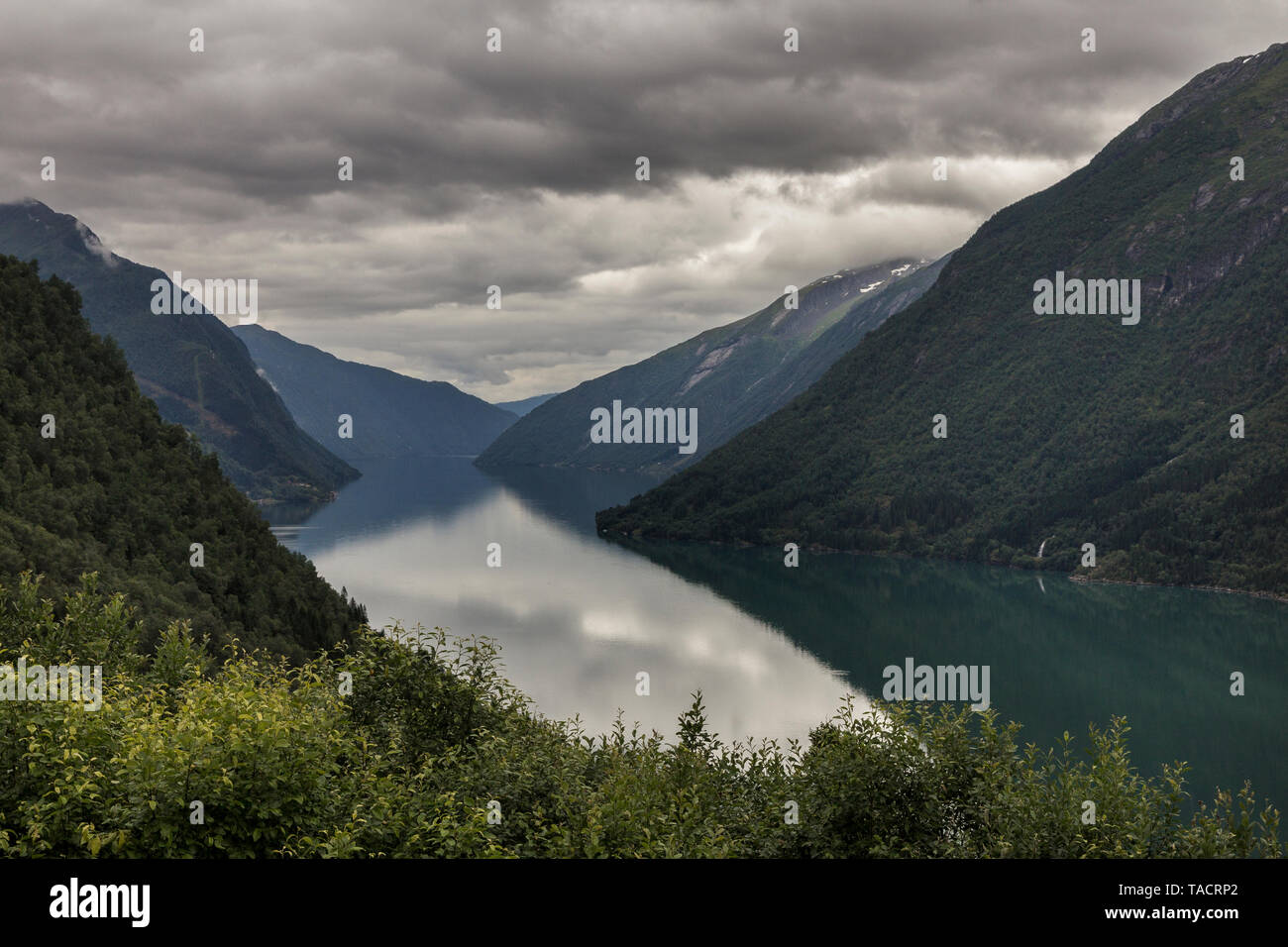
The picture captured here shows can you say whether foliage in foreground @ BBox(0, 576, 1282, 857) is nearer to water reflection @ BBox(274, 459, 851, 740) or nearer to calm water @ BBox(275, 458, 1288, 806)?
water reflection @ BBox(274, 459, 851, 740)

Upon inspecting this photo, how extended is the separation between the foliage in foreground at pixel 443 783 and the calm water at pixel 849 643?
53446mm

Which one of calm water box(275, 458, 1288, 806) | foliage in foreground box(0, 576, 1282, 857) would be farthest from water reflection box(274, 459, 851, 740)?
foliage in foreground box(0, 576, 1282, 857)

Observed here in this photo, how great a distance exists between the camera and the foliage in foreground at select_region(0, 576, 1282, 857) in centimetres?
1919

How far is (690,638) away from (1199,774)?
206 feet

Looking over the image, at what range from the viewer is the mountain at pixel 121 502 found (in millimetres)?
88250

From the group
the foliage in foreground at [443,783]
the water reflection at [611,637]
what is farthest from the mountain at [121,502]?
the foliage in foreground at [443,783]

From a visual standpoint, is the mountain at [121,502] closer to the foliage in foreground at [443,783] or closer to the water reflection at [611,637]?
the water reflection at [611,637]

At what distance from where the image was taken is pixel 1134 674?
387 ft

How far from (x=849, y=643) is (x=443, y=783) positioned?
10862 cm

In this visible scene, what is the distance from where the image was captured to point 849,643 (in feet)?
433

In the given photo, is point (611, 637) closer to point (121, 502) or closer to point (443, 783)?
point (121, 502)

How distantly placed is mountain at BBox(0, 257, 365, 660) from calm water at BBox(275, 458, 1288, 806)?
23.2m
